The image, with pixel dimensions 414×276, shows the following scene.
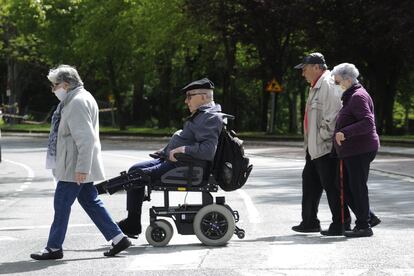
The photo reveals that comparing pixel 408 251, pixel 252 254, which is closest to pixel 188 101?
pixel 252 254

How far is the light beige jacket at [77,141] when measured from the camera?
9.38 metres

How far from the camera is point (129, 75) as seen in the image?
5788 cm

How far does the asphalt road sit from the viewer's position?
867 centimetres

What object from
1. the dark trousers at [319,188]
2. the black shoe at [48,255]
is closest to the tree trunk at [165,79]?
the dark trousers at [319,188]

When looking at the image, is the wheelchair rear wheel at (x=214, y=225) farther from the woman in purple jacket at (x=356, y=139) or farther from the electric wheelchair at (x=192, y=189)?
the woman in purple jacket at (x=356, y=139)

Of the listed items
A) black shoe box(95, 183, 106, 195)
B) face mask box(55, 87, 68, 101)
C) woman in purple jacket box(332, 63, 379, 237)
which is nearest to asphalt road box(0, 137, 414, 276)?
woman in purple jacket box(332, 63, 379, 237)

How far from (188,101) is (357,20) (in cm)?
3471

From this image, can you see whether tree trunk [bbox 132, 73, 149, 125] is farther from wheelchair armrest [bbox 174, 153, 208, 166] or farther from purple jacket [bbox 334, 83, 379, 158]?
wheelchair armrest [bbox 174, 153, 208, 166]

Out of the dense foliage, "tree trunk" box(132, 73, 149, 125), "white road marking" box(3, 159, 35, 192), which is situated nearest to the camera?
"white road marking" box(3, 159, 35, 192)

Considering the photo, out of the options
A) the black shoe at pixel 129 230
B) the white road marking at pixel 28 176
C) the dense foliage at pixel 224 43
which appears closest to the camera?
the black shoe at pixel 129 230

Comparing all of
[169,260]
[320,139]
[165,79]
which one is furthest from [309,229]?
[165,79]

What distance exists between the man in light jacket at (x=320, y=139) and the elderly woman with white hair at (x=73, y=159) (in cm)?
251

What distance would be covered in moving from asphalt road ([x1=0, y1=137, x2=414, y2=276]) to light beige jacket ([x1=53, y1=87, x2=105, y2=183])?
774 mm

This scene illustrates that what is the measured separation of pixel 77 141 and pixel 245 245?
1973mm
